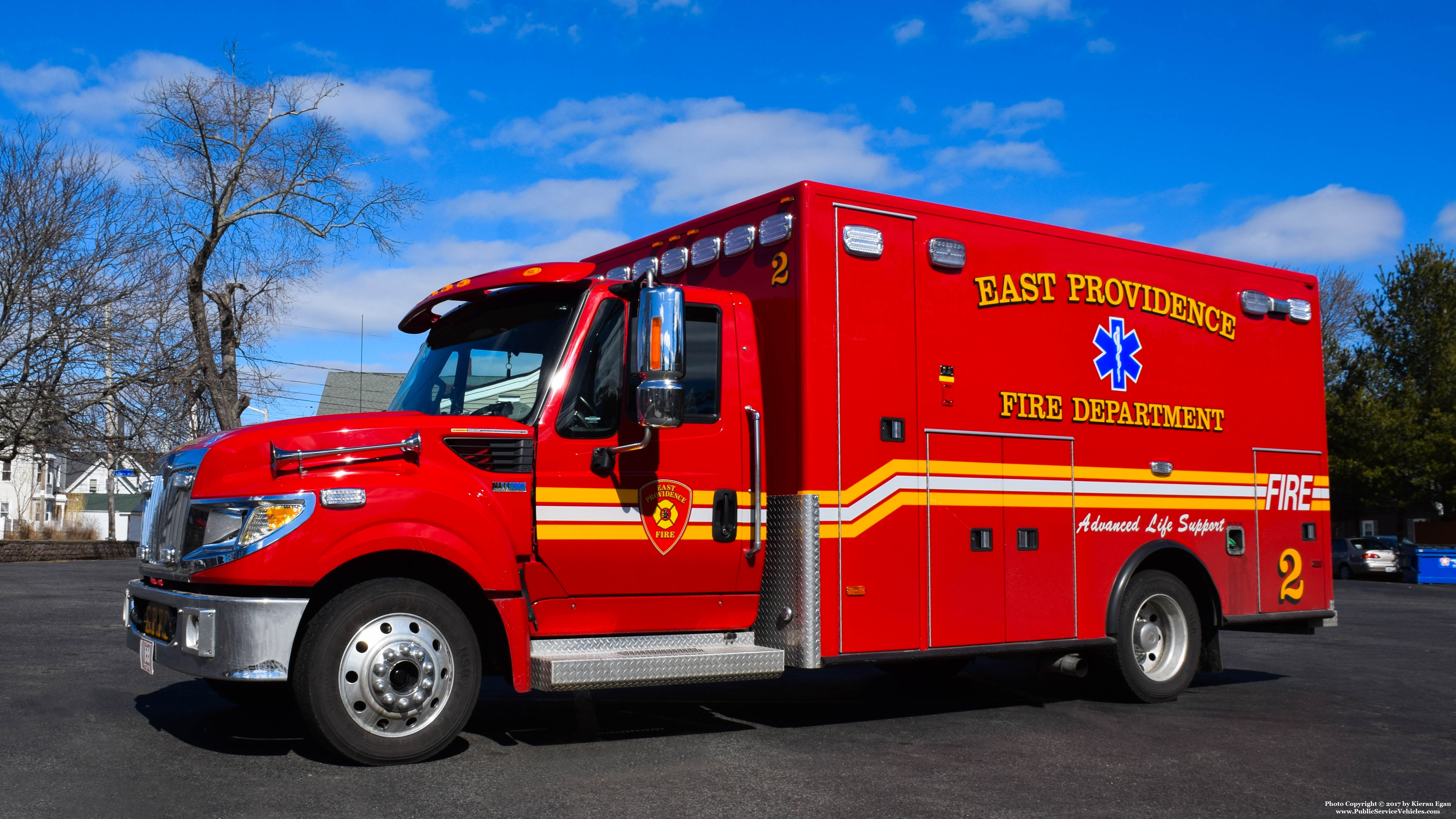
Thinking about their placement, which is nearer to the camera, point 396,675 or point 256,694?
point 396,675

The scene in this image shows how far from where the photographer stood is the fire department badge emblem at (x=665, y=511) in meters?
6.35

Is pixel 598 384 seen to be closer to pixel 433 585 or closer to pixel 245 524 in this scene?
pixel 433 585

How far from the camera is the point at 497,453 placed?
5980 mm

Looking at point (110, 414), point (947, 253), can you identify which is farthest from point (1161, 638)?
point (110, 414)

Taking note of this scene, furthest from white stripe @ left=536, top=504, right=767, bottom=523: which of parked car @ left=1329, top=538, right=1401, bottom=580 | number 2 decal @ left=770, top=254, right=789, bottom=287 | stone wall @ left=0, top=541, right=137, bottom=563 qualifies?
parked car @ left=1329, top=538, right=1401, bottom=580

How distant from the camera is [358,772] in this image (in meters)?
5.59

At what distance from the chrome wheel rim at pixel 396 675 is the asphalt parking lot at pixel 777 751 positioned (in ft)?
0.84

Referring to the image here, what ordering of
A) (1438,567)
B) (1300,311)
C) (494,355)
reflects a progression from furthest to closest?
(1438,567) < (1300,311) < (494,355)

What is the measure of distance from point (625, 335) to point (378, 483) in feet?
5.17

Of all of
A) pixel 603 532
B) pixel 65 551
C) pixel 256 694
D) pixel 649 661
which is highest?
pixel 603 532

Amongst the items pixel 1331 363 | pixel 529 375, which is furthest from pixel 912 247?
pixel 1331 363

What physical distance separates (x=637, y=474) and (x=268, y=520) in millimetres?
1891

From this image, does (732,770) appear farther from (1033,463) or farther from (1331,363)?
(1331,363)

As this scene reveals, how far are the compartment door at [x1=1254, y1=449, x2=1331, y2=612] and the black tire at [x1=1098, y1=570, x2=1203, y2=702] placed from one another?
841 millimetres
